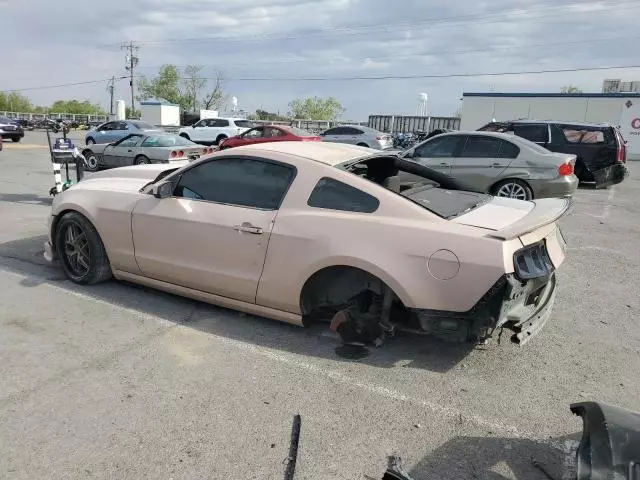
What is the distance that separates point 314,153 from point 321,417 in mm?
2109

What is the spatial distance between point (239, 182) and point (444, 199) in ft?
5.44

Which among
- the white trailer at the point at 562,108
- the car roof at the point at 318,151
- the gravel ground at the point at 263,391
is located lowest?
the gravel ground at the point at 263,391

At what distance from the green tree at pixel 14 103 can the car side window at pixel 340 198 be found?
112 meters

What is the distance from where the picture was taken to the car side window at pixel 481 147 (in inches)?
404

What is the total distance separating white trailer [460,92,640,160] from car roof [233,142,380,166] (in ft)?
86.2

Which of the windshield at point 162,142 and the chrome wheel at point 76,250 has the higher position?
the windshield at point 162,142

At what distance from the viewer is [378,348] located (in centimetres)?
396

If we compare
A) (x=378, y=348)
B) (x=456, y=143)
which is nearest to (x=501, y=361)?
(x=378, y=348)

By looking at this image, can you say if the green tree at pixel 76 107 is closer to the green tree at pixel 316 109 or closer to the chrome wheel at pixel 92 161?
the green tree at pixel 316 109

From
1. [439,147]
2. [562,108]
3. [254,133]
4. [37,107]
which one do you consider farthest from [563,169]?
[37,107]

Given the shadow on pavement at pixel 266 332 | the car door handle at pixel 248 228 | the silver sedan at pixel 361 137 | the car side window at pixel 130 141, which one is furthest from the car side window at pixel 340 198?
the silver sedan at pixel 361 137

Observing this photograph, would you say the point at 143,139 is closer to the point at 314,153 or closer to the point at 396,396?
the point at 314,153

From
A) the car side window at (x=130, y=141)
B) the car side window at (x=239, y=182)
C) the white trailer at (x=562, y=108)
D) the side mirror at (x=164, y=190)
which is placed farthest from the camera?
the white trailer at (x=562, y=108)

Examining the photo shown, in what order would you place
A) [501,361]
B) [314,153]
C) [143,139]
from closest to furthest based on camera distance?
[501,361] < [314,153] < [143,139]
